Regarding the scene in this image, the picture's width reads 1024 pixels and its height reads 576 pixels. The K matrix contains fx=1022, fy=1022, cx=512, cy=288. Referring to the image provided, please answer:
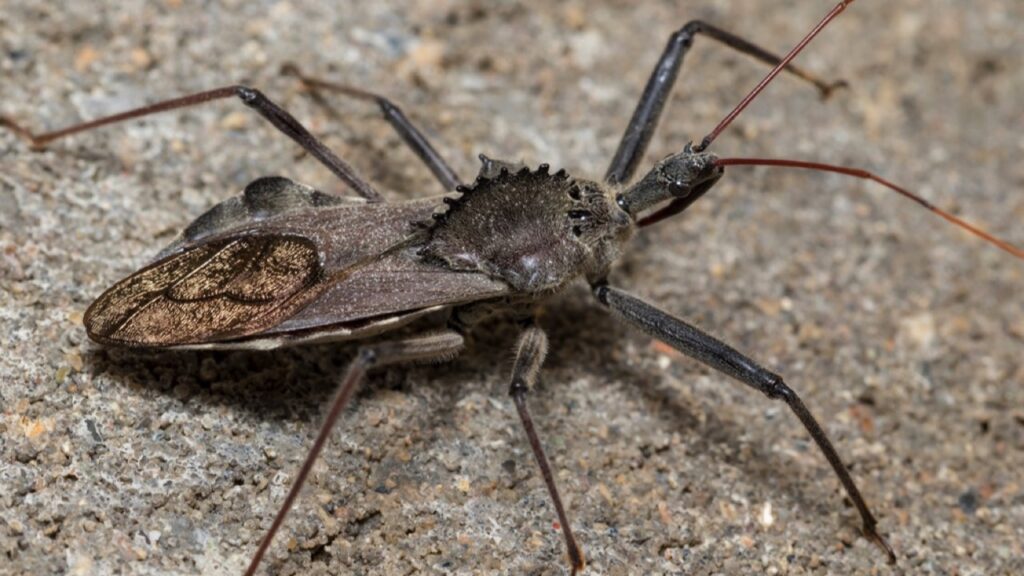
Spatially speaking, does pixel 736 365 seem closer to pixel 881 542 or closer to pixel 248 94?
pixel 881 542

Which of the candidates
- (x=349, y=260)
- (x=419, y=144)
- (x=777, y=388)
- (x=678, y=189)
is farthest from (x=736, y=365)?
(x=419, y=144)

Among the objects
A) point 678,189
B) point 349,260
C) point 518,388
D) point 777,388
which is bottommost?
point 518,388

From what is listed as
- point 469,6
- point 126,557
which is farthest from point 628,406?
point 469,6

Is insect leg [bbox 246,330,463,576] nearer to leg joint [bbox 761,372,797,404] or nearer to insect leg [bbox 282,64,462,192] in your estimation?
insect leg [bbox 282,64,462,192]

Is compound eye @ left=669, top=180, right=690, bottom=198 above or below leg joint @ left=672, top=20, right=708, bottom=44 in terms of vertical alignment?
below

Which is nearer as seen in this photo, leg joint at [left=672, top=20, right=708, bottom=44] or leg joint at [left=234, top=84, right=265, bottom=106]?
leg joint at [left=234, top=84, right=265, bottom=106]

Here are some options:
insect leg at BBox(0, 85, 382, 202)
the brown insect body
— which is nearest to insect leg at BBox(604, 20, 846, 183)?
the brown insect body

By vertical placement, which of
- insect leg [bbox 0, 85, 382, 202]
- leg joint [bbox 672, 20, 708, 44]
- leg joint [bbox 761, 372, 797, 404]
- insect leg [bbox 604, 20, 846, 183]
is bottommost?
leg joint [bbox 761, 372, 797, 404]
